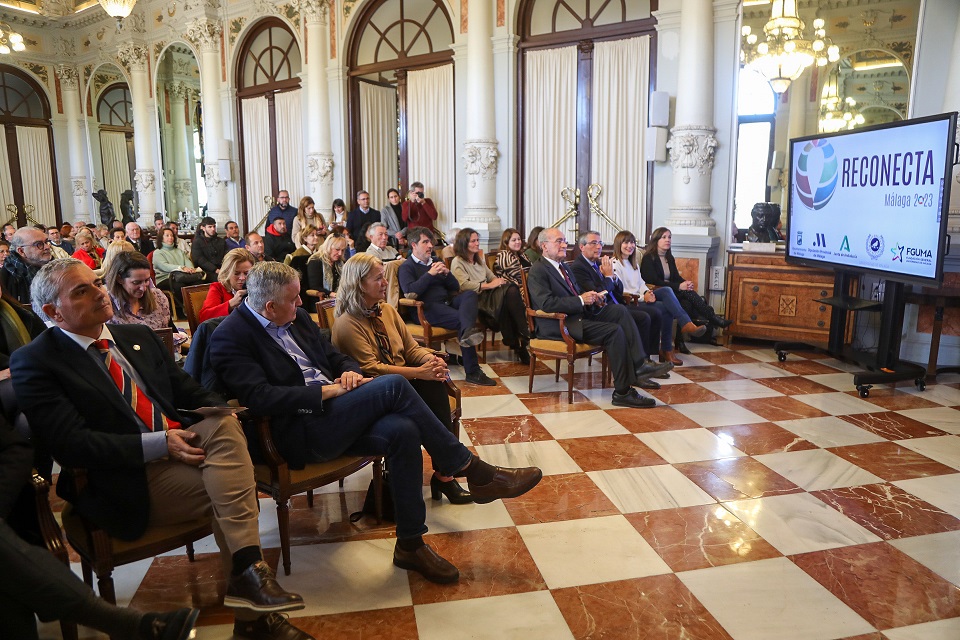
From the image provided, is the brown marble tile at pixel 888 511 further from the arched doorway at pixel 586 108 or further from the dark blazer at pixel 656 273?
the arched doorway at pixel 586 108

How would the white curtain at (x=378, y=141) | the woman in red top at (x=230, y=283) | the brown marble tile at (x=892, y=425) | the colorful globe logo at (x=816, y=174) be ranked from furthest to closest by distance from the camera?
the white curtain at (x=378, y=141) → the colorful globe logo at (x=816, y=174) → the brown marble tile at (x=892, y=425) → the woman in red top at (x=230, y=283)

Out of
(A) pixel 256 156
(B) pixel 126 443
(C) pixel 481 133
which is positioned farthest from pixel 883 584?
(A) pixel 256 156

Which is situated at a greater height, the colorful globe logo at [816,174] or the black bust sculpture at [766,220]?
the colorful globe logo at [816,174]

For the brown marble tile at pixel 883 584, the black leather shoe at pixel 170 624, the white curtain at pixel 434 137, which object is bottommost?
the brown marble tile at pixel 883 584

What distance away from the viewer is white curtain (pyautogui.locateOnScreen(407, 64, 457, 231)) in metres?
8.73

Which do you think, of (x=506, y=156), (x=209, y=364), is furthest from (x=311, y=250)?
(x=209, y=364)

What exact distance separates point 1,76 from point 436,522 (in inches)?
638

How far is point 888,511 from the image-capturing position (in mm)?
2938

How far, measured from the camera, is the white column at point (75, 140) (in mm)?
14617

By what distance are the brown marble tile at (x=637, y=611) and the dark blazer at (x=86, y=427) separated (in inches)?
54.0

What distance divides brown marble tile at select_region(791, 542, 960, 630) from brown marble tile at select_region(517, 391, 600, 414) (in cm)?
194

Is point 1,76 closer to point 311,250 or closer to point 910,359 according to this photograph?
point 311,250

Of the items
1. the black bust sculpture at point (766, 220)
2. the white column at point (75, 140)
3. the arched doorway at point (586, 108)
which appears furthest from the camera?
the white column at point (75, 140)

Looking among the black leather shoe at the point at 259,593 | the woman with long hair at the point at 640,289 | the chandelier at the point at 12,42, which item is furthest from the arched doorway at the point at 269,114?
the black leather shoe at the point at 259,593
